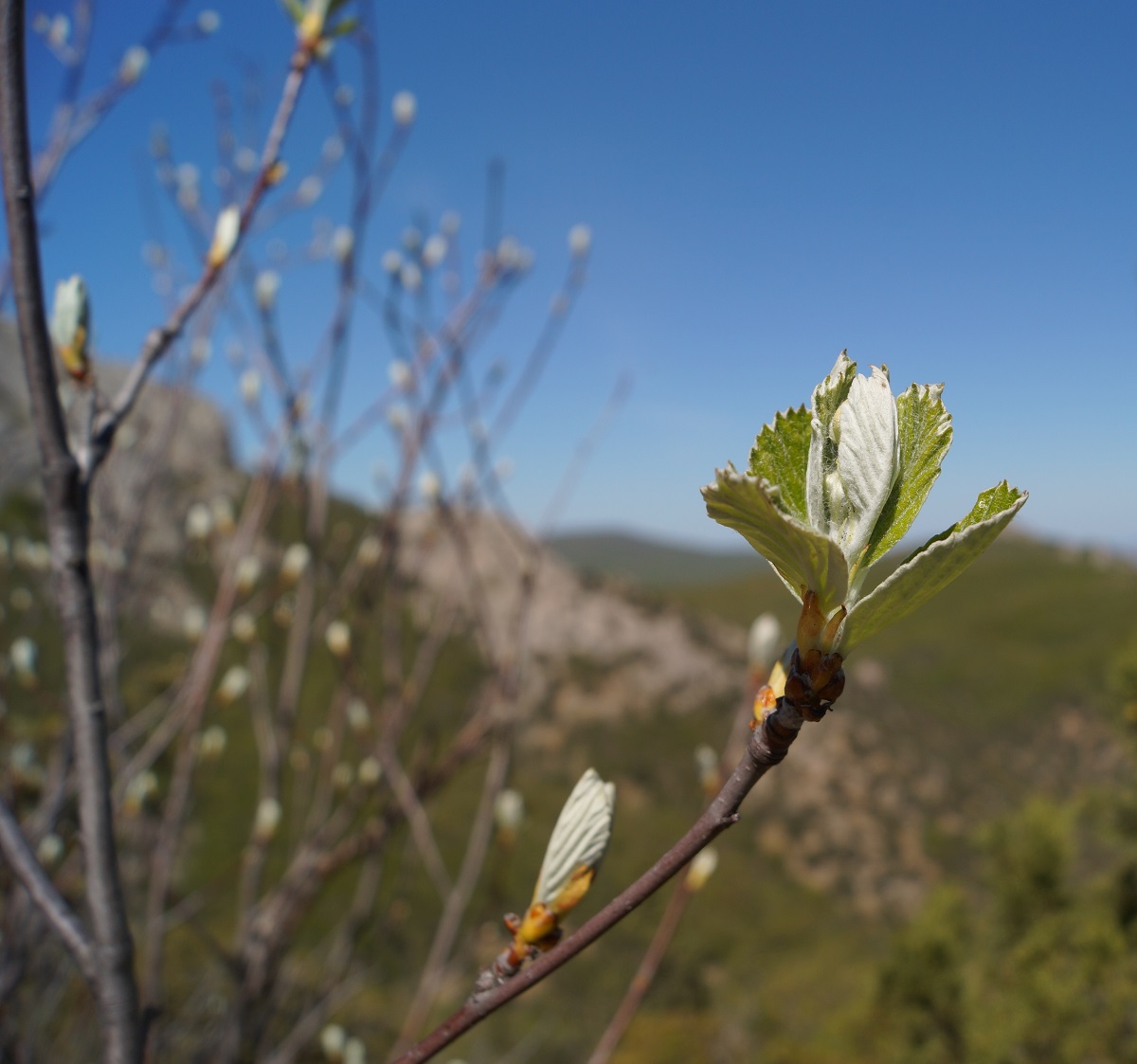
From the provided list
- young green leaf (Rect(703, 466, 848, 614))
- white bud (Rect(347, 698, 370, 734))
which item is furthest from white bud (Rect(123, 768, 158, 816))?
young green leaf (Rect(703, 466, 848, 614))

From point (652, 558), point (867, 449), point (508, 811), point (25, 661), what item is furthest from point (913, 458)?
point (652, 558)

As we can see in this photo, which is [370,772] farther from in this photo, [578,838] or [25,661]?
[578,838]

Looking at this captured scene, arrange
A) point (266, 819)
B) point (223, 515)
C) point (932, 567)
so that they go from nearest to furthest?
point (932, 567)
point (266, 819)
point (223, 515)

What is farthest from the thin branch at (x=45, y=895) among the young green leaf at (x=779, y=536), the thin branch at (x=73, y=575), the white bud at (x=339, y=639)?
the white bud at (x=339, y=639)

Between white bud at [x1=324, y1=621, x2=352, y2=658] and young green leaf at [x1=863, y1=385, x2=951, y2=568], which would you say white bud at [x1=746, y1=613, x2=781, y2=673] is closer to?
young green leaf at [x1=863, y1=385, x2=951, y2=568]

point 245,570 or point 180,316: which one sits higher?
point 180,316

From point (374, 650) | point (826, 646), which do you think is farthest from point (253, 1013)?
point (374, 650)

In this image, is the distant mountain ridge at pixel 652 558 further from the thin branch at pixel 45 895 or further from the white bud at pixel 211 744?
the thin branch at pixel 45 895
